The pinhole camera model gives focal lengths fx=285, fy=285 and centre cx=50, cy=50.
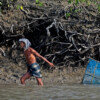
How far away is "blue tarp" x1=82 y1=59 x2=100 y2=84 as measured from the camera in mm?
8352

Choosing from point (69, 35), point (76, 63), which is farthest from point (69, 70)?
point (69, 35)

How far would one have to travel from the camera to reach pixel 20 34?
32.9 feet

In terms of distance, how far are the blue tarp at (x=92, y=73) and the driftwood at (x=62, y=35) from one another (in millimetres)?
1117

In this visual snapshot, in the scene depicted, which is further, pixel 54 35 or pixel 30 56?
pixel 54 35

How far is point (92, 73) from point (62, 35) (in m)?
2.16

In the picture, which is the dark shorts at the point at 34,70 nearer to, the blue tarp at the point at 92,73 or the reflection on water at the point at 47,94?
the reflection on water at the point at 47,94

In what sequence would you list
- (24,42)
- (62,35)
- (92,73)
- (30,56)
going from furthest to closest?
(62,35) < (92,73) < (30,56) < (24,42)

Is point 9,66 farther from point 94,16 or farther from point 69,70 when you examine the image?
point 94,16

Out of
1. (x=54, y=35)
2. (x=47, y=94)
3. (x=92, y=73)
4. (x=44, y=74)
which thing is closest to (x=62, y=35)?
(x=54, y=35)

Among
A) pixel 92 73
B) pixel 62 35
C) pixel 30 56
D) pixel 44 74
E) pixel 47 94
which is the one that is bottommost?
pixel 44 74

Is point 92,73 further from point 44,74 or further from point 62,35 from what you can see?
point 62,35

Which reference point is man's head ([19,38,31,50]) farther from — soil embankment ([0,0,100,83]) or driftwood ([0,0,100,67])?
driftwood ([0,0,100,67])

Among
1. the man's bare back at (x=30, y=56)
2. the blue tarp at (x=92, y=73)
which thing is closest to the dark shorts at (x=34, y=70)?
the man's bare back at (x=30, y=56)

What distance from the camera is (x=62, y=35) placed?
1004 centimetres
